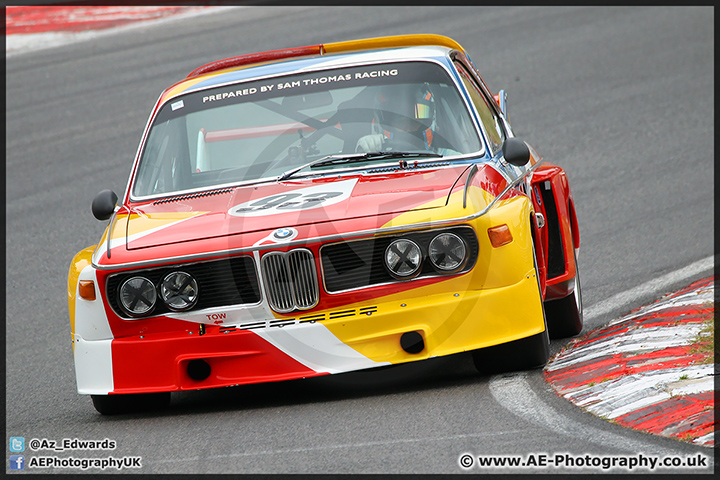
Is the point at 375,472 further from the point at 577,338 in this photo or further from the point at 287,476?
the point at 577,338

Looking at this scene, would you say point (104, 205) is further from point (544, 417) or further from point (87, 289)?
point (544, 417)

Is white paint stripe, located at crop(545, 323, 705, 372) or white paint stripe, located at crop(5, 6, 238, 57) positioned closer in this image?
white paint stripe, located at crop(545, 323, 705, 372)

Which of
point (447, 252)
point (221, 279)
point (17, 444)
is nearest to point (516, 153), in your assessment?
point (447, 252)

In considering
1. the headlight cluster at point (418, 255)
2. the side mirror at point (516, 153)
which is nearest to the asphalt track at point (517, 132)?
the headlight cluster at point (418, 255)

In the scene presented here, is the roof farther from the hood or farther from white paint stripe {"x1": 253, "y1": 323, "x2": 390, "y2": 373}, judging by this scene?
white paint stripe {"x1": 253, "y1": 323, "x2": 390, "y2": 373}

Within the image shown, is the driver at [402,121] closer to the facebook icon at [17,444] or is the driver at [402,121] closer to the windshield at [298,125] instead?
the windshield at [298,125]

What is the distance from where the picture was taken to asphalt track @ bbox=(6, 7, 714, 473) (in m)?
4.07

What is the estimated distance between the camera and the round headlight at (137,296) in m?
4.62

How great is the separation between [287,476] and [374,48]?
3.20m

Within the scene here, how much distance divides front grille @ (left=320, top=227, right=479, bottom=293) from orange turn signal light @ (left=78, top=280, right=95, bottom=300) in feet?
3.62

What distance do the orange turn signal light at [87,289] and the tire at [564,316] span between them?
2472mm

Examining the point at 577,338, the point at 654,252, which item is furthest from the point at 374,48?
the point at 654,252

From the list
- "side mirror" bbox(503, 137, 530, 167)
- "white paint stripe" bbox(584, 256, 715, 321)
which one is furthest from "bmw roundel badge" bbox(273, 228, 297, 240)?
"white paint stripe" bbox(584, 256, 715, 321)

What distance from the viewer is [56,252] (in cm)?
945
